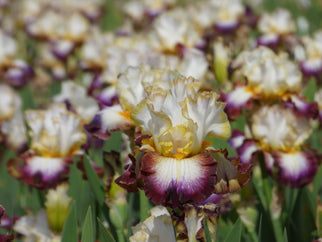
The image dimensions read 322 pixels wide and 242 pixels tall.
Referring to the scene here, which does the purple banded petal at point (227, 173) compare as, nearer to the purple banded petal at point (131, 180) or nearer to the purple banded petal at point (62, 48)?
the purple banded petal at point (131, 180)

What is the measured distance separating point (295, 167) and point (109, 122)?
2.86 feet

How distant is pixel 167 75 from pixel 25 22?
5251 millimetres

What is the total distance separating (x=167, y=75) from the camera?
1988mm

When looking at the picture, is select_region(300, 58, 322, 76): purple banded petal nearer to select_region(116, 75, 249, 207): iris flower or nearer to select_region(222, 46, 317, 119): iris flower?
select_region(222, 46, 317, 119): iris flower

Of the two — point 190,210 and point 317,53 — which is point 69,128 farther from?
point 317,53

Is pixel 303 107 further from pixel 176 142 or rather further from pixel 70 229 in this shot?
pixel 70 229

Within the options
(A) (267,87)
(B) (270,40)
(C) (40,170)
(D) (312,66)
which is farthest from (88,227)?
(B) (270,40)

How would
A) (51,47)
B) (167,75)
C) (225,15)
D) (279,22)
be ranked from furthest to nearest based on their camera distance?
(51,47)
(225,15)
(279,22)
(167,75)

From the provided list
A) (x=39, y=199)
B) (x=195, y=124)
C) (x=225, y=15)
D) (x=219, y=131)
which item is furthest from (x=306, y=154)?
(x=225, y=15)

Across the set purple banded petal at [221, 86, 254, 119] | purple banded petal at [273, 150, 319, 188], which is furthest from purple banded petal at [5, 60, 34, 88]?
purple banded petal at [273, 150, 319, 188]

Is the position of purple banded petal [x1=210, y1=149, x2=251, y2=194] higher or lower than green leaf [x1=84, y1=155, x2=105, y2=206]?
higher

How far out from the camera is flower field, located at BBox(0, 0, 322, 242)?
162 centimetres

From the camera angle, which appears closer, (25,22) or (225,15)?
(225,15)

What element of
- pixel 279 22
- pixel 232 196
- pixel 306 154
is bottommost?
pixel 232 196
